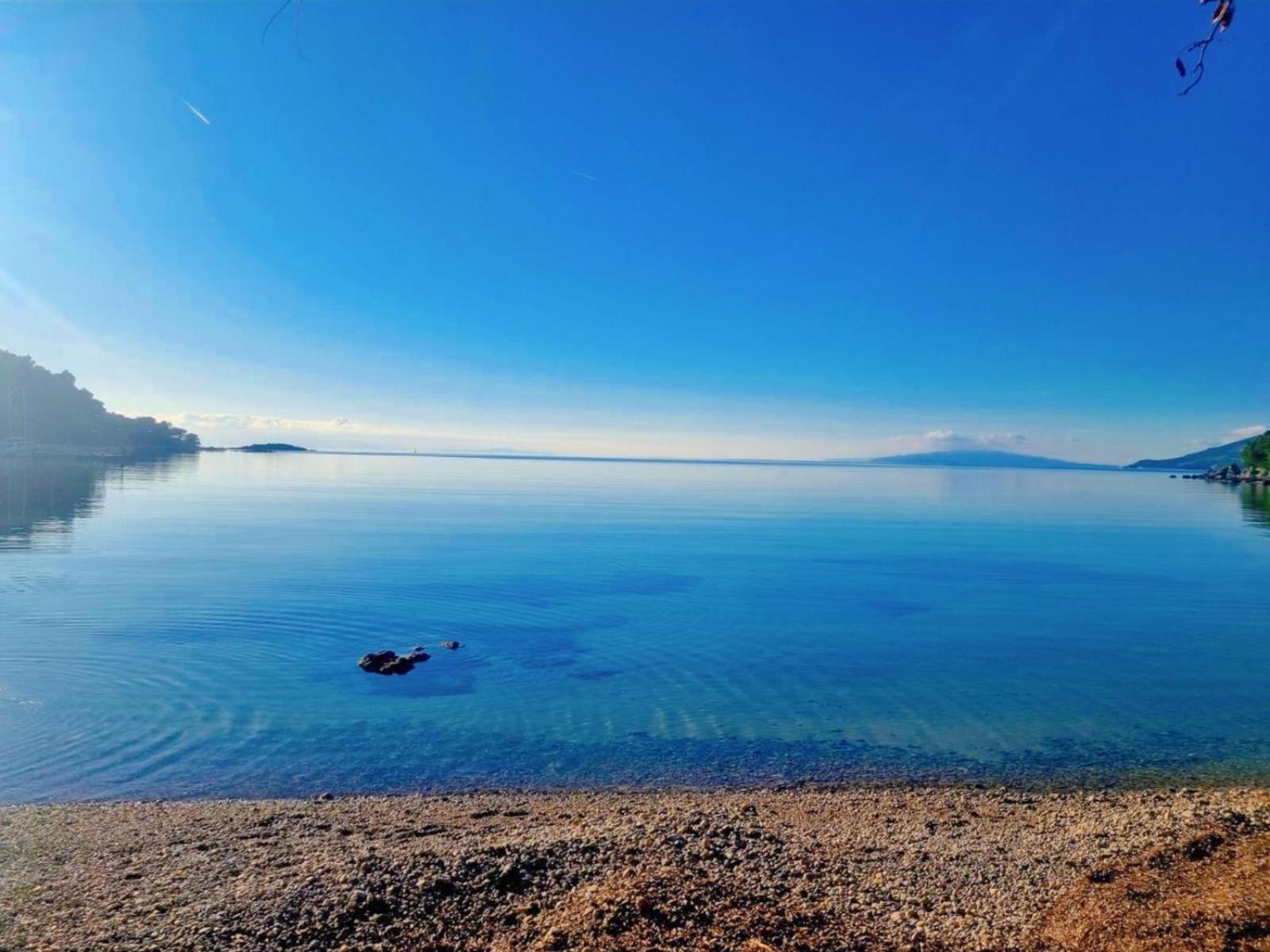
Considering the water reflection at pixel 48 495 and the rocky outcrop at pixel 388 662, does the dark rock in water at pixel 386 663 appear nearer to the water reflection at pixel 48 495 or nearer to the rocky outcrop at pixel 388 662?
the rocky outcrop at pixel 388 662

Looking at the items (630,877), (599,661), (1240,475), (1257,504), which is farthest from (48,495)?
(1240,475)

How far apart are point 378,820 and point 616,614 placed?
17451 millimetres

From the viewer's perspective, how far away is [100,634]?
21.5m

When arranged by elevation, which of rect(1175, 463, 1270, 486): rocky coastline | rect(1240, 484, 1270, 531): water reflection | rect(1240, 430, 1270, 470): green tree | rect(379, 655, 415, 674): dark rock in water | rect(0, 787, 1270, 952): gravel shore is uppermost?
rect(1240, 430, 1270, 470): green tree

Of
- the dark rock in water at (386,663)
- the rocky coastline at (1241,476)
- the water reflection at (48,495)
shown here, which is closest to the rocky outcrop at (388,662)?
the dark rock in water at (386,663)

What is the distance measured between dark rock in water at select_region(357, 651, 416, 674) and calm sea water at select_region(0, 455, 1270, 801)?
1.50 feet

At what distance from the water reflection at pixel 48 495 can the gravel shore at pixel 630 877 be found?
38795mm

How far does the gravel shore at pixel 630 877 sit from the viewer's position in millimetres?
6574

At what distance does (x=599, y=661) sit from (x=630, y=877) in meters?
14.0

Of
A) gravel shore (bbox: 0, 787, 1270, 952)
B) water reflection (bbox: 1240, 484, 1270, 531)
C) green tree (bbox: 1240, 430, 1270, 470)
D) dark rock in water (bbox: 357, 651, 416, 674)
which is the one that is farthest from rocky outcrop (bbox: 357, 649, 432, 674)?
green tree (bbox: 1240, 430, 1270, 470)

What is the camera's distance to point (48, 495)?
7162 cm

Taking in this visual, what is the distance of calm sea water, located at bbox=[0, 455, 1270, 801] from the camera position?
13.8 meters

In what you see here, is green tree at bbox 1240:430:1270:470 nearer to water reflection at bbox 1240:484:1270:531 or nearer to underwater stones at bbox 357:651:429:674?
water reflection at bbox 1240:484:1270:531

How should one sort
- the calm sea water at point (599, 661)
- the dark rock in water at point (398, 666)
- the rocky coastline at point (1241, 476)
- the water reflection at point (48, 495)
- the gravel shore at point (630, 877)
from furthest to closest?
the rocky coastline at point (1241, 476) → the water reflection at point (48, 495) → the dark rock in water at point (398, 666) → the calm sea water at point (599, 661) → the gravel shore at point (630, 877)
